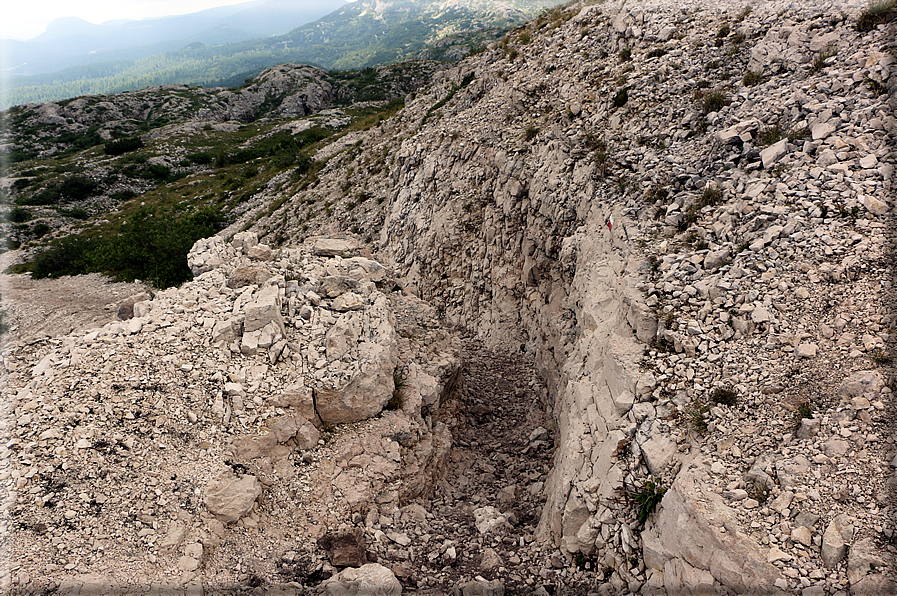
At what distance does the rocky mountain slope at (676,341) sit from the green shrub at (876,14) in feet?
0.31

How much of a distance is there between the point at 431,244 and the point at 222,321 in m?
11.4

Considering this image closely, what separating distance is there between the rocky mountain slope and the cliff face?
45 millimetres

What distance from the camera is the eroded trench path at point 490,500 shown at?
8.39 m

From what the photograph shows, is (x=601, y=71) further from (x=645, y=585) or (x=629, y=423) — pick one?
(x=645, y=585)

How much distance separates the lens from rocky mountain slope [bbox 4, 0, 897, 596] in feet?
20.4

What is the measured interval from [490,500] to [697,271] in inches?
302

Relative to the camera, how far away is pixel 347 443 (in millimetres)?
10109

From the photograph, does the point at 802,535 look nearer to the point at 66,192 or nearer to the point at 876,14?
the point at 876,14

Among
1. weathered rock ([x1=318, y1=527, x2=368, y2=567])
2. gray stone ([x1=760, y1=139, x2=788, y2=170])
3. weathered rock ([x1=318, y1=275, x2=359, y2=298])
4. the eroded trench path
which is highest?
gray stone ([x1=760, y1=139, x2=788, y2=170])

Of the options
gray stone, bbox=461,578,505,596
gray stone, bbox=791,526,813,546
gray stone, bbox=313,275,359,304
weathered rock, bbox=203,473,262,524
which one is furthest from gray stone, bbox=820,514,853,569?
gray stone, bbox=313,275,359,304

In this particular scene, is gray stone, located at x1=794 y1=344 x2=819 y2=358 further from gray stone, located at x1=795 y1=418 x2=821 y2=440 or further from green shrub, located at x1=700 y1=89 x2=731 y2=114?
green shrub, located at x1=700 y1=89 x2=731 y2=114

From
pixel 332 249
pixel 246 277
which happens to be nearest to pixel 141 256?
pixel 332 249

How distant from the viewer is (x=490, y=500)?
10.9 m

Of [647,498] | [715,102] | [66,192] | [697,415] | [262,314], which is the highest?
[715,102]
